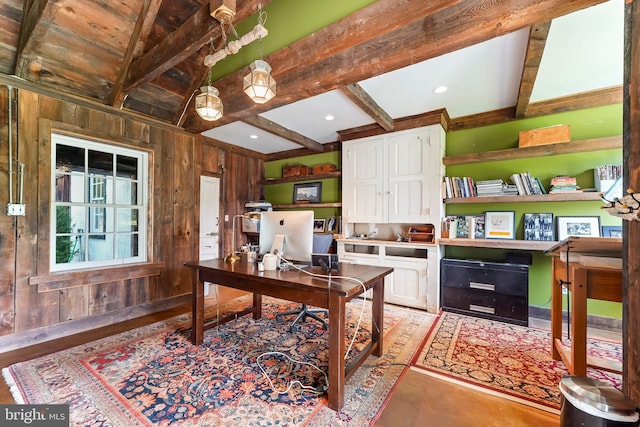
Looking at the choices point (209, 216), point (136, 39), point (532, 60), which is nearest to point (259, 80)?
point (136, 39)

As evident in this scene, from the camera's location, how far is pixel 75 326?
8.45ft

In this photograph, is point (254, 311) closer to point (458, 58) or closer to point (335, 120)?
point (335, 120)

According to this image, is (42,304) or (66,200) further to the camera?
(66,200)

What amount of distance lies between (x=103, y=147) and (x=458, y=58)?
379 centimetres

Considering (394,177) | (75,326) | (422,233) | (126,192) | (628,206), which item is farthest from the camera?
(394,177)

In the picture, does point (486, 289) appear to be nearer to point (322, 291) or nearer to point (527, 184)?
point (527, 184)

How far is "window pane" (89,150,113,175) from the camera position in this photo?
280 cm

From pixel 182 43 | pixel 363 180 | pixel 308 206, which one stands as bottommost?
pixel 308 206

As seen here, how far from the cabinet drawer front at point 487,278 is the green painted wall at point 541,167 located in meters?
0.39

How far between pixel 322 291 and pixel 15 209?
9.40ft

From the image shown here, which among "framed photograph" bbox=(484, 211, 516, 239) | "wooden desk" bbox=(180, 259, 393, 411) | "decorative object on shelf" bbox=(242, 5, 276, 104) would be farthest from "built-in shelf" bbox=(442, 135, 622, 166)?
"decorative object on shelf" bbox=(242, 5, 276, 104)

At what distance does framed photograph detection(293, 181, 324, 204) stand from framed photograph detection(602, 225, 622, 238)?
3.70 meters

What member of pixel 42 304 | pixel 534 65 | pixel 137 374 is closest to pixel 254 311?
pixel 137 374

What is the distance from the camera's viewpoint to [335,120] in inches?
143
